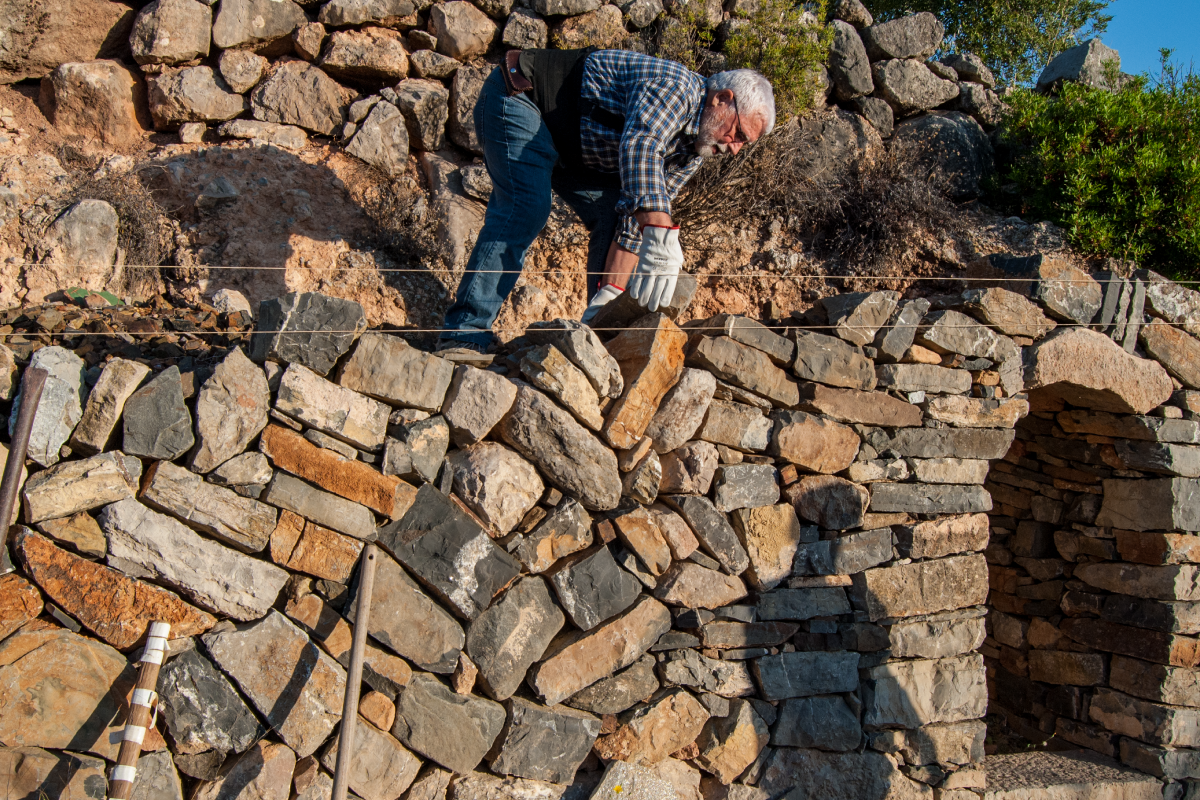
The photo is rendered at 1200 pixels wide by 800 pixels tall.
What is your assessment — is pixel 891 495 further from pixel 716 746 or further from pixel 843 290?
pixel 843 290

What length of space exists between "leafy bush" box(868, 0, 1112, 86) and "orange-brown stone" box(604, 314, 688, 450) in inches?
286

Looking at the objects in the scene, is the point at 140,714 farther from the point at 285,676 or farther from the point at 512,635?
the point at 512,635

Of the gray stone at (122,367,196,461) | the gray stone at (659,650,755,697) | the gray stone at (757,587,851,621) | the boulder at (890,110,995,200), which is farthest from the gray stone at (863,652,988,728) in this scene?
the boulder at (890,110,995,200)

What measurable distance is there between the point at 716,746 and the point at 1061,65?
5883mm

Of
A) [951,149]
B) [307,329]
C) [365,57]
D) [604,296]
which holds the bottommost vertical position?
[307,329]

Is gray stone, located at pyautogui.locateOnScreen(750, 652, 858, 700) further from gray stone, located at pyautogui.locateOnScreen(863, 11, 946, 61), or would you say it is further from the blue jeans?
gray stone, located at pyautogui.locateOnScreen(863, 11, 946, 61)

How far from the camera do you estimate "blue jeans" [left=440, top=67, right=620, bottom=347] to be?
320cm

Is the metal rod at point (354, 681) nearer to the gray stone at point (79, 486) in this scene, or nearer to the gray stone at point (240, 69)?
the gray stone at point (79, 486)

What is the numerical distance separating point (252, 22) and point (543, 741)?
452cm

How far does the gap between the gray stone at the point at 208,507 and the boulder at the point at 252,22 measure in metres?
3.50

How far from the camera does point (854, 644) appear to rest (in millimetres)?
3389

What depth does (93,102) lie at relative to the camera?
4.58m

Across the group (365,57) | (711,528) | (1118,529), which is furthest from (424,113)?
(1118,529)

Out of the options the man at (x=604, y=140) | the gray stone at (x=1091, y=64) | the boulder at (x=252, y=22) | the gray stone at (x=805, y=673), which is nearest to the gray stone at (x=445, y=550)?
the man at (x=604, y=140)
